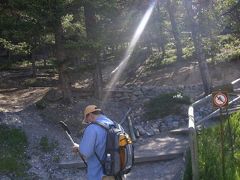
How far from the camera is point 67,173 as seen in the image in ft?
39.4

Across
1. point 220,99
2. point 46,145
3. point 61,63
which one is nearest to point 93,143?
point 220,99

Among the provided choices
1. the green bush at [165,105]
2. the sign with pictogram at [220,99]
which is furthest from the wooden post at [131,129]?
the sign with pictogram at [220,99]

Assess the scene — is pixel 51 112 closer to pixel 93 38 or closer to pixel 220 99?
pixel 93 38

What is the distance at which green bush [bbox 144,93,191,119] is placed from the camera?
1755 cm

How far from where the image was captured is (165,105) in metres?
18.2

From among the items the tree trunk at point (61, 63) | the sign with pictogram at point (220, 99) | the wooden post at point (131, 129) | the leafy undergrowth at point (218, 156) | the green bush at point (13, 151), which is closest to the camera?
the sign with pictogram at point (220, 99)

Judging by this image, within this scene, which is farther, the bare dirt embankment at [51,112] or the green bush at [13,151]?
the bare dirt embankment at [51,112]

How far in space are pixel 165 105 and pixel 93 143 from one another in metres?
11.9

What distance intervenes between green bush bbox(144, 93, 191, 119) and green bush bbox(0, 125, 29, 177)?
5655mm

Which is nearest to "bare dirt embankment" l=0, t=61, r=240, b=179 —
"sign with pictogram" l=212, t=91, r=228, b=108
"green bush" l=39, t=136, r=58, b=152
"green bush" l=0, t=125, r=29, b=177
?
"green bush" l=39, t=136, r=58, b=152

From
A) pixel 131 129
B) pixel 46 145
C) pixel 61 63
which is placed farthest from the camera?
pixel 61 63

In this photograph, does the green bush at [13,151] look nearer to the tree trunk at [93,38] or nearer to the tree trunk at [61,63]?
the tree trunk at [61,63]

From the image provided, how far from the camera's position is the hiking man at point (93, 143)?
6.50m

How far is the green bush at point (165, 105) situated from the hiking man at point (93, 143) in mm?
10813
